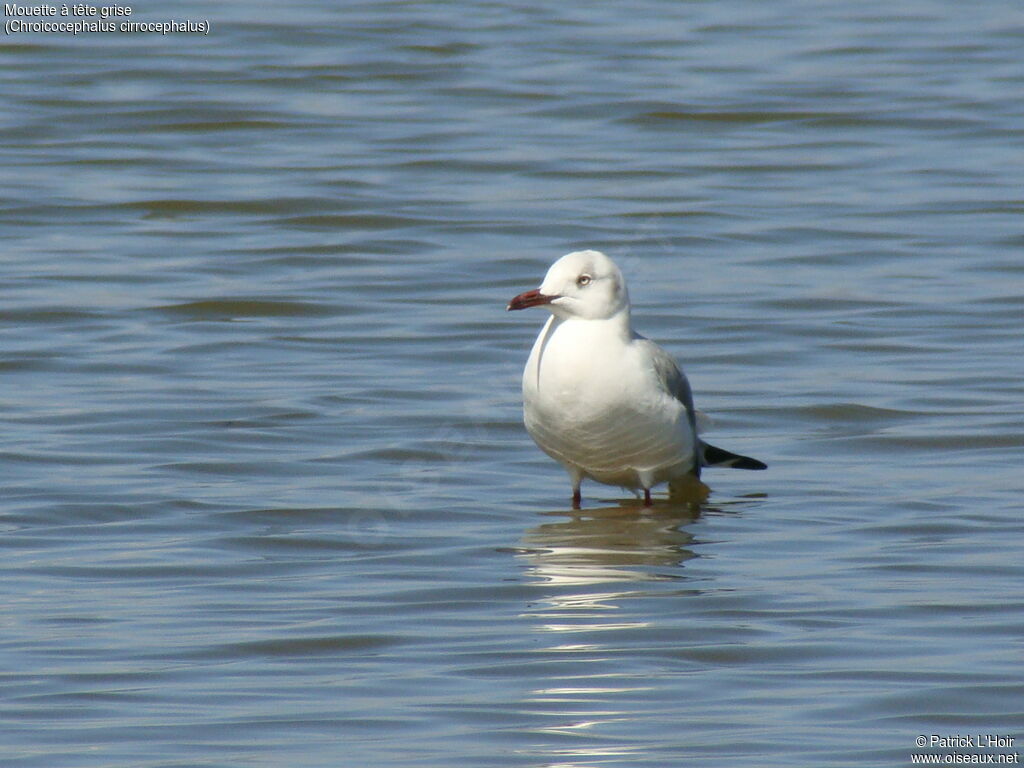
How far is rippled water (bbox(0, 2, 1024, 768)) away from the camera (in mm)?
5324

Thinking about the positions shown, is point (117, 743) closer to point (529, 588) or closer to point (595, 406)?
point (529, 588)

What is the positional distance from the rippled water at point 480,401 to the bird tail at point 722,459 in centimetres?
13

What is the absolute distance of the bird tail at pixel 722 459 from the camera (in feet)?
26.6

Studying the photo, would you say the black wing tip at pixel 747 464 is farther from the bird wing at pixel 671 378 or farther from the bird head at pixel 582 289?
the bird head at pixel 582 289

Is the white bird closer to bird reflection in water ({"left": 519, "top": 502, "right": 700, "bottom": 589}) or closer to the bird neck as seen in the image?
the bird neck

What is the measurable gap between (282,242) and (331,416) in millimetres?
3883

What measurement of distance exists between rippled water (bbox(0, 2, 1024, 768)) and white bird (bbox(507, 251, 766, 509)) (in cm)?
→ 27

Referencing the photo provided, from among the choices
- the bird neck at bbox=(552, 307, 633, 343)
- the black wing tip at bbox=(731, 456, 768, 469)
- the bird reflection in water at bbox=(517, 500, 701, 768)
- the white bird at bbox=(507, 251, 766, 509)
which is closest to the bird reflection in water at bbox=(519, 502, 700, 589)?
the bird reflection in water at bbox=(517, 500, 701, 768)

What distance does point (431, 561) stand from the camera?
679 centimetres

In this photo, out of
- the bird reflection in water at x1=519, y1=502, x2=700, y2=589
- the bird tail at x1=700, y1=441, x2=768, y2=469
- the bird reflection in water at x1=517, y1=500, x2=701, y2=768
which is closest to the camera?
the bird reflection in water at x1=517, y1=500, x2=701, y2=768

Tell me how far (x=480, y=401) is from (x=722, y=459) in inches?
56.7

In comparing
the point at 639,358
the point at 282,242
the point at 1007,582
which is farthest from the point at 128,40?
the point at 1007,582

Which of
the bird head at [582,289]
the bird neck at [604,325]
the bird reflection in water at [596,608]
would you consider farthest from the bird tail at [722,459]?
the bird head at [582,289]

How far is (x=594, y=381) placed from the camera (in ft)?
23.9
